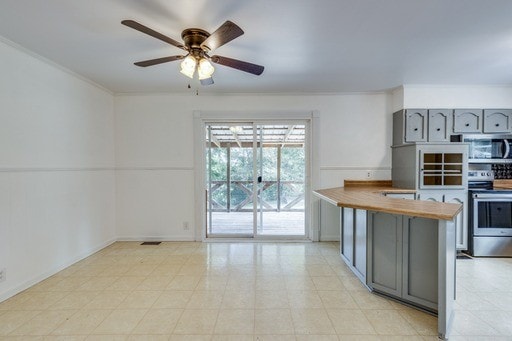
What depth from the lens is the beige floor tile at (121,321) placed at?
75.2 inches

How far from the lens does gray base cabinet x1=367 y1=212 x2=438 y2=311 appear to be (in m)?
2.02

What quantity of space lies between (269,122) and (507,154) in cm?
363

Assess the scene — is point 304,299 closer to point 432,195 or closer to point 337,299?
point 337,299

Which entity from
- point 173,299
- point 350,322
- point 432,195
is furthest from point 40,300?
point 432,195

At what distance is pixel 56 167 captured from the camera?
2.95 metres

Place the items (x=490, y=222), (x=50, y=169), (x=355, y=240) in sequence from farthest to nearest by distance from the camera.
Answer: (x=490, y=222)
(x=50, y=169)
(x=355, y=240)

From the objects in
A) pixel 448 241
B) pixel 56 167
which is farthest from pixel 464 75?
pixel 56 167

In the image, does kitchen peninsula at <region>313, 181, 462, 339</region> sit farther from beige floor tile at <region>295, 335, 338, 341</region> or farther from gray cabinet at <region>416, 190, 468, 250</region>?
gray cabinet at <region>416, 190, 468, 250</region>

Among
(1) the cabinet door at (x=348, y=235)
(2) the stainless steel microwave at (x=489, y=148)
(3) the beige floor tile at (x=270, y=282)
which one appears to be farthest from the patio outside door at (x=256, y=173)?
(2) the stainless steel microwave at (x=489, y=148)

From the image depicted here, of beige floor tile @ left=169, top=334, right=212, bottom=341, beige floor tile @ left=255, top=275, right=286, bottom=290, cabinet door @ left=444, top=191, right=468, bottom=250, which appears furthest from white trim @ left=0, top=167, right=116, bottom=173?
cabinet door @ left=444, top=191, right=468, bottom=250

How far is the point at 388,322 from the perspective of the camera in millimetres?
1992

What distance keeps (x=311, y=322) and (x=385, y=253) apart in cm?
96

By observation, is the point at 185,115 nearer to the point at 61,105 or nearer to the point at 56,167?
the point at 61,105

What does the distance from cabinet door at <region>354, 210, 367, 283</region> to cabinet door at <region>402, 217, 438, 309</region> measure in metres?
0.41
